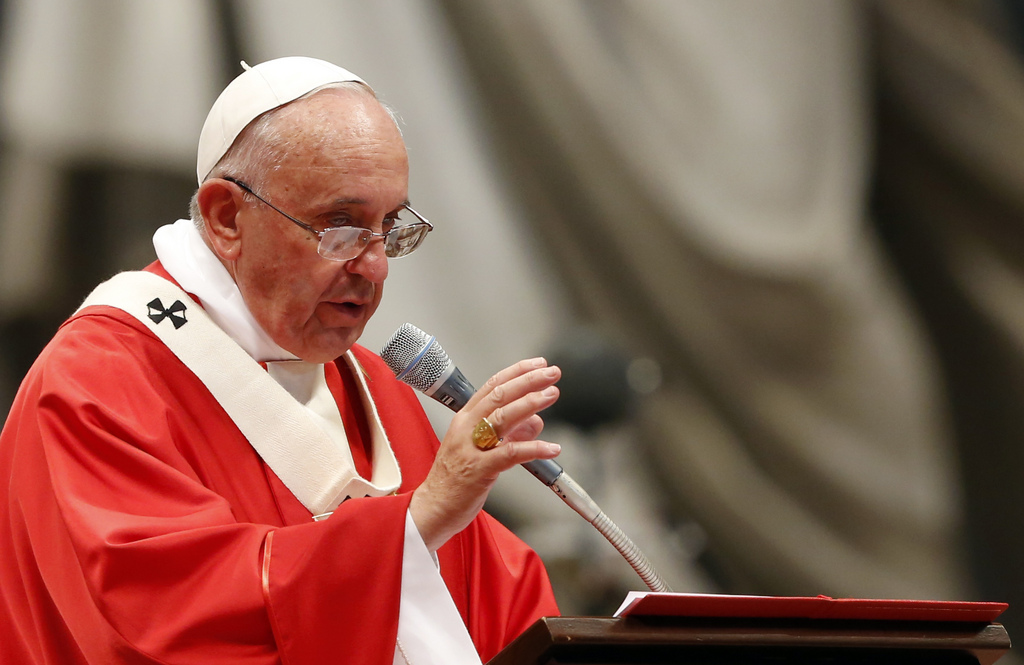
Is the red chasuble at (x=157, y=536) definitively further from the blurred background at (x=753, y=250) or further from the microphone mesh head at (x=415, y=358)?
the blurred background at (x=753, y=250)

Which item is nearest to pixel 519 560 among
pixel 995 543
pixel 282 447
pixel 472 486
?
pixel 282 447

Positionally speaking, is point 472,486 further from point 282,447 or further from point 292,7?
point 292,7

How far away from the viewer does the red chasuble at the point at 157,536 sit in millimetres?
1865

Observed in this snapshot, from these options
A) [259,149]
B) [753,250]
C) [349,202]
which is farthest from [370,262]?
[753,250]

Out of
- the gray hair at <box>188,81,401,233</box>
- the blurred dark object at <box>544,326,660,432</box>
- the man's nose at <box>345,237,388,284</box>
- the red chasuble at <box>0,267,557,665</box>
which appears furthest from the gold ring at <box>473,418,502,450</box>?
the blurred dark object at <box>544,326,660,432</box>

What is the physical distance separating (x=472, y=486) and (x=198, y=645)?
0.56 m

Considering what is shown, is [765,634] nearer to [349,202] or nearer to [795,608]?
[795,608]

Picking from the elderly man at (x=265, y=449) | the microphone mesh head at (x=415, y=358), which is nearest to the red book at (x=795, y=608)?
the elderly man at (x=265, y=449)

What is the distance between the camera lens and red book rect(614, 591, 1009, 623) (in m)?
1.50

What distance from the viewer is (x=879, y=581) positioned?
4.47 m

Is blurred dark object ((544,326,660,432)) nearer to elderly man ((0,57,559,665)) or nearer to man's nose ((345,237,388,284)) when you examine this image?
elderly man ((0,57,559,665))

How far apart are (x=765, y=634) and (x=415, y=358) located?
2.79 feet

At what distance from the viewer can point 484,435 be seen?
1.79 m

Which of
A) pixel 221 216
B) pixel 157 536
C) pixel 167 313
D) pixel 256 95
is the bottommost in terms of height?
pixel 157 536
